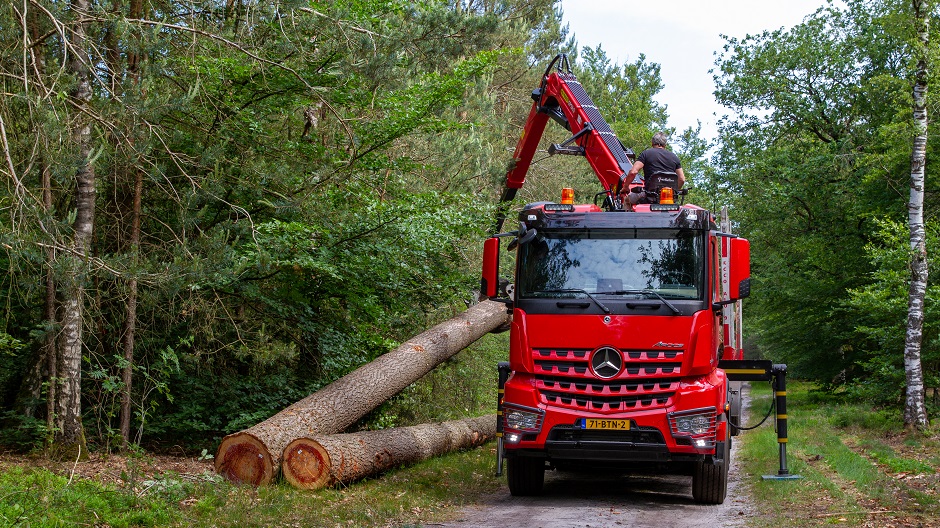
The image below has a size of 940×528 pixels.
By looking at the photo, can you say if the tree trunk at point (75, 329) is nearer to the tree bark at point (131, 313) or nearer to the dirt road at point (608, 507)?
the tree bark at point (131, 313)

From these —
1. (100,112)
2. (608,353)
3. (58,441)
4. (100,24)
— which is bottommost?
(58,441)

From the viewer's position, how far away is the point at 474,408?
18188 millimetres

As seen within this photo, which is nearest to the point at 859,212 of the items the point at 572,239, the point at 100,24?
the point at 572,239

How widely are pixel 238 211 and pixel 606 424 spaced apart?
17.8ft

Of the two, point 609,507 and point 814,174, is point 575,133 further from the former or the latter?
point 814,174

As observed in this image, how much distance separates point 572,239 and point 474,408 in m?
9.70

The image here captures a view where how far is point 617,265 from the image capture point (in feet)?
29.2

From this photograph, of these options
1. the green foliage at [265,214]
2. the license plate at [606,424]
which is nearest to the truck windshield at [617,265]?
the license plate at [606,424]

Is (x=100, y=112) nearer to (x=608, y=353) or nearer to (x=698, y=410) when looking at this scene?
(x=608, y=353)

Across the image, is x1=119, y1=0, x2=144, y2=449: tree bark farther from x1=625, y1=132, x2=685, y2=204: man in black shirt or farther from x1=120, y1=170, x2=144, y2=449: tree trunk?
x1=625, y1=132, x2=685, y2=204: man in black shirt

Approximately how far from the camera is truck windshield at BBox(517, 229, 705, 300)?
8789 millimetres

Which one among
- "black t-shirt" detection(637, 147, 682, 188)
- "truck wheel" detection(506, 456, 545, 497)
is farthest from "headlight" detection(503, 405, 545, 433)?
"black t-shirt" detection(637, 147, 682, 188)

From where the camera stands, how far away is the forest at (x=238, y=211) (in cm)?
871

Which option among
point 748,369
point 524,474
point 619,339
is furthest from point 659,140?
point 524,474
